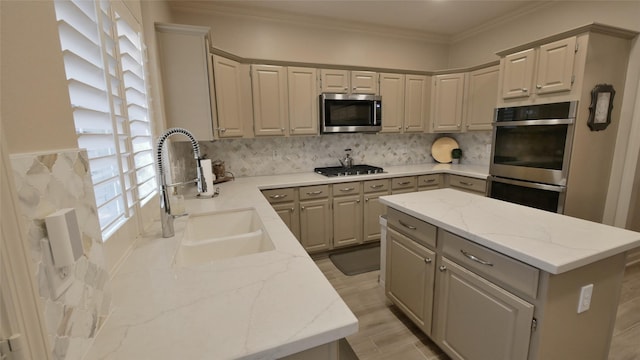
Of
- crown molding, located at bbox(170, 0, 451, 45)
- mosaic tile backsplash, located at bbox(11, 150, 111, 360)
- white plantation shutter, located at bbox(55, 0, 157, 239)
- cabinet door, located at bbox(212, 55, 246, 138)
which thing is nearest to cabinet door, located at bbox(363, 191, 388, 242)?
cabinet door, located at bbox(212, 55, 246, 138)

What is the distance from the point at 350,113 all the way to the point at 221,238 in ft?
7.75

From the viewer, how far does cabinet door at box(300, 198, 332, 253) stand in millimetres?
3008

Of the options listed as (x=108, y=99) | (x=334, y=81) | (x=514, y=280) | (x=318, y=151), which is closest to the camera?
(x=108, y=99)

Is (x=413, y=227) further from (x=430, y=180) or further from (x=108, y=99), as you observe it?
(x=430, y=180)

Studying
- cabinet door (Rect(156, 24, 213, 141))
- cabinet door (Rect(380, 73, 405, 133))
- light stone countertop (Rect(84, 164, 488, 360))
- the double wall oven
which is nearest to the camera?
light stone countertop (Rect(84, 164, 488, 360))

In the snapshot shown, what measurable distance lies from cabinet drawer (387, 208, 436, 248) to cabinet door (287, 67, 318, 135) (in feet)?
5.35

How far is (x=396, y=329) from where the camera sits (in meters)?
1.98

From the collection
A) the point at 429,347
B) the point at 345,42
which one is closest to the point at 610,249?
the point at 429,347

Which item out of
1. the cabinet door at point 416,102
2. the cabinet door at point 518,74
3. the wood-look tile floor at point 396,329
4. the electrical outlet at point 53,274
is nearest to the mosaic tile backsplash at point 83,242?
the electrical outlet at point 53,274

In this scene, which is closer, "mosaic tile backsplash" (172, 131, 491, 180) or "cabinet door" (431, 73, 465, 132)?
"mosaic tile backsplash" (172, 131, 491, 180)

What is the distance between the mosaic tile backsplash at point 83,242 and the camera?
0.52 m

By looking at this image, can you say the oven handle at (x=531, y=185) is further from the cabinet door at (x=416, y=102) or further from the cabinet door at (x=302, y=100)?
the cabinet door at (x=302, y=100)

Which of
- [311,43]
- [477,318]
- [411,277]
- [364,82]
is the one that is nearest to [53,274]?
[477,318]

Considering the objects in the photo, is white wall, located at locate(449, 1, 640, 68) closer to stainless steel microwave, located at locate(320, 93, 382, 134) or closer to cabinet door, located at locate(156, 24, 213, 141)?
stainless steel microwave, located at locate(320, 93, 382, 134)
